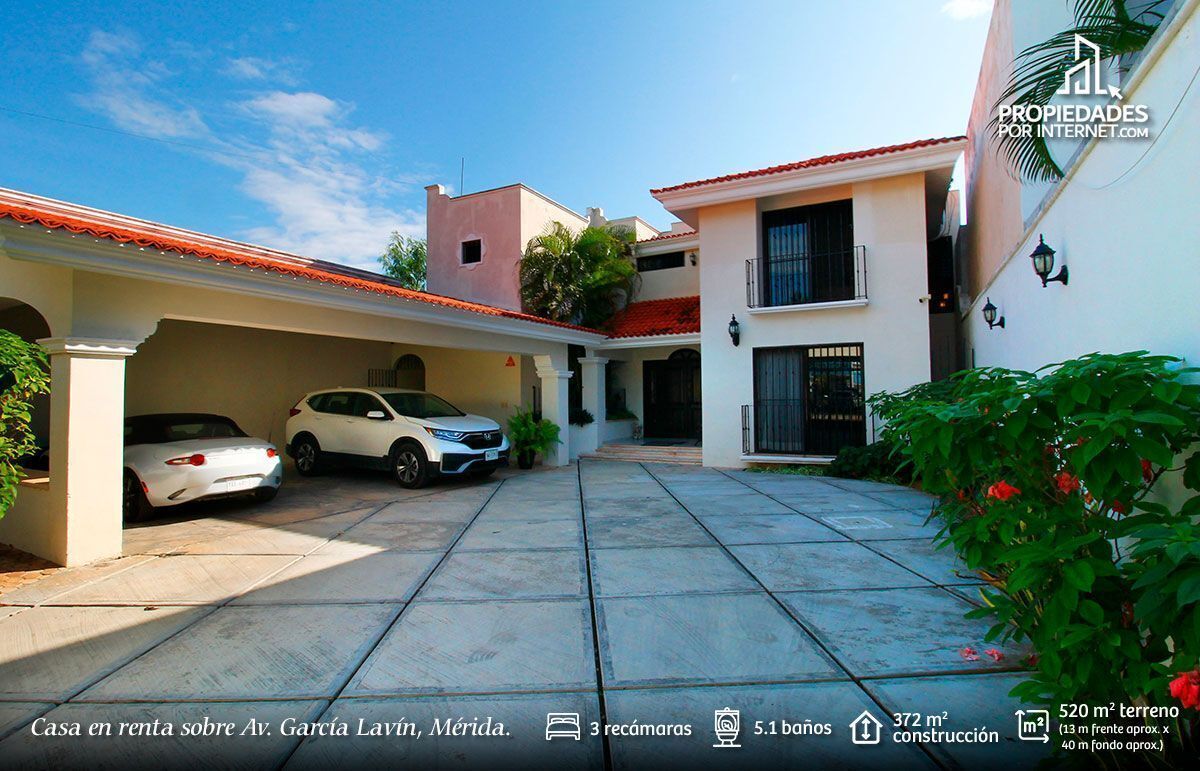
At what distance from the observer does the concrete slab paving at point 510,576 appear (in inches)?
163

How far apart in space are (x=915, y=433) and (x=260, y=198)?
1506cm

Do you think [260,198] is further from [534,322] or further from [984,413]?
[984,413]

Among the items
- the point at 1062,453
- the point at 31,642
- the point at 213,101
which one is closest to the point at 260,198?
the point at 213,101

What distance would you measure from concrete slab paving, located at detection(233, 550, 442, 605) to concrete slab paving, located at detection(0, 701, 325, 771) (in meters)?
1.40

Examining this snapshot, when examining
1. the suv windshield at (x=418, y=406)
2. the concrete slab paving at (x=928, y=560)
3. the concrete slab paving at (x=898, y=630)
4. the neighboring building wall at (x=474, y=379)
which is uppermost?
the neighboring building wall at (x=474, y=379)

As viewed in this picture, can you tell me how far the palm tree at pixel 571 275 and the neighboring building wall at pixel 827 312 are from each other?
302cm

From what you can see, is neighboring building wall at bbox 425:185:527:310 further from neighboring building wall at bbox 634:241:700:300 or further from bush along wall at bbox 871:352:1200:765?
bush along wall at bbox 871:352:1200:765

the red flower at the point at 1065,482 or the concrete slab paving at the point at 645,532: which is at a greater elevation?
the red flower at the point at 1065,482

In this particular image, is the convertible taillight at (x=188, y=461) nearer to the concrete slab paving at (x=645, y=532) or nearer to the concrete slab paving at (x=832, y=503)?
the concrete slab paving at (x=645, y=532)

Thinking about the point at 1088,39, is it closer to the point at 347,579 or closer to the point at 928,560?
the point at 928,560

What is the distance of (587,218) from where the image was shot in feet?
57.9

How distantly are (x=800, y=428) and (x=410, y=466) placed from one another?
7837 mm

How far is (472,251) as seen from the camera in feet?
51.8
